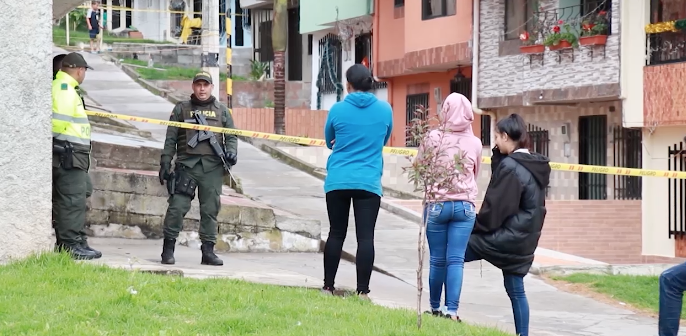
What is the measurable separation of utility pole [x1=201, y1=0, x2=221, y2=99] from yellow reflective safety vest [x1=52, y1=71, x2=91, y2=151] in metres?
9.49

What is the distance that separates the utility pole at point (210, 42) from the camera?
19.8 meters

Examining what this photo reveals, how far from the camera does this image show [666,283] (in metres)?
8.20

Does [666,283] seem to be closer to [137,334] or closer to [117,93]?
[137,334]

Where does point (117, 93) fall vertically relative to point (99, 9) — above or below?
below

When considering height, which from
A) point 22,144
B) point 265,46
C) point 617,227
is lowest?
point 617,227

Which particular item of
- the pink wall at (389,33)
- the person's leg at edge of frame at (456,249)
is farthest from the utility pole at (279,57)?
the person's leg at edge of frame at (456,249)

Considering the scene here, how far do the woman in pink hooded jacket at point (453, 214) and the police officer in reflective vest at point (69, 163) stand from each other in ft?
9.37

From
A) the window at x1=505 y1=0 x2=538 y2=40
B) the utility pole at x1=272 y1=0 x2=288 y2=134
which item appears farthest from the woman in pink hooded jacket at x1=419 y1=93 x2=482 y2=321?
the utility pole at x1=272 y1=0 x2=288 y2=134

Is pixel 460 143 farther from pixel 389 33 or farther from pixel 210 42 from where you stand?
pixel 389 33

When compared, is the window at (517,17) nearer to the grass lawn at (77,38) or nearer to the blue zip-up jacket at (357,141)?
the blue zip-up jacket at (357,141)

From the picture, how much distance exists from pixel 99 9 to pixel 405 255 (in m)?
36.9

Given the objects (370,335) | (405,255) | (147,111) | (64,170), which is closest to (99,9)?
(147,111)

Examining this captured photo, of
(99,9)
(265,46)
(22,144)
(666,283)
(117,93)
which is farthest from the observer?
(99,9)

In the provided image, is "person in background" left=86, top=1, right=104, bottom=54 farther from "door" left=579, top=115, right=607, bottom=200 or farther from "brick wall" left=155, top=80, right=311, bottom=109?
"door" left=579, top=115, right=607, bottom=200
